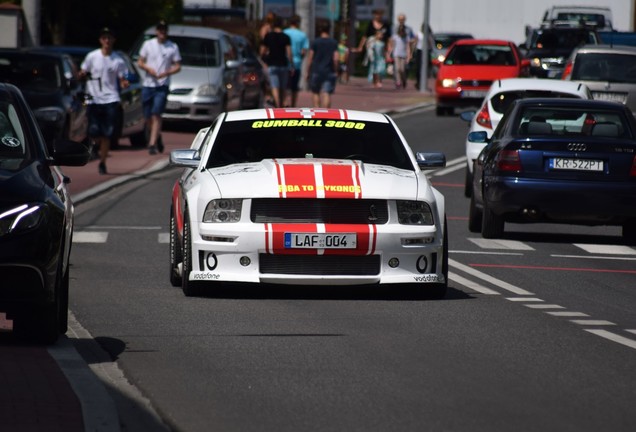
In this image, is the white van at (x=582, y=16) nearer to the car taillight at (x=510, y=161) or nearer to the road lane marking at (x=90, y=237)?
the car taillight at (x=510, y=161)


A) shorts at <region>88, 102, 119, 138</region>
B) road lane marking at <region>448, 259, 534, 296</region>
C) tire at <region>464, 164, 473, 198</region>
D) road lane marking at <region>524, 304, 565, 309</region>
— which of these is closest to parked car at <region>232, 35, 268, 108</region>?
shorts at <region>88, 102, 119, 138</region>

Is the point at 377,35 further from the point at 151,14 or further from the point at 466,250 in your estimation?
the point at 466,250

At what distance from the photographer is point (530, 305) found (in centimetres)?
1252

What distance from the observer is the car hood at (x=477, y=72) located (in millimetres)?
37938

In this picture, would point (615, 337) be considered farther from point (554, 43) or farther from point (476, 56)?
point (554, 43)

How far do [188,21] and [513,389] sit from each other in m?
45.4

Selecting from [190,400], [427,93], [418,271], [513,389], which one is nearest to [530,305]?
[418,271]

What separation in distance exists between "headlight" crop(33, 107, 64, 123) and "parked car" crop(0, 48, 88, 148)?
14 millimetres

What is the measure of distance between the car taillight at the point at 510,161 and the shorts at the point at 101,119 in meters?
8.15

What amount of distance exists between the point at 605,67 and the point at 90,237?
1604cm

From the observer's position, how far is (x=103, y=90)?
2450 centimetres

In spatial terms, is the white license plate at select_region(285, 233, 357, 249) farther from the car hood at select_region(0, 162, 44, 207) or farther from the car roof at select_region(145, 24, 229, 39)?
the car roof at select_region(145, 24, 229, 39)

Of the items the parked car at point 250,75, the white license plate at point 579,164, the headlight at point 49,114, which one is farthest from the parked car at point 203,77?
the white license plate at point 579,164

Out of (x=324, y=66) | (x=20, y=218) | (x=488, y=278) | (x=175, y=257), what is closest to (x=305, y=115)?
(x=175, y=257)
